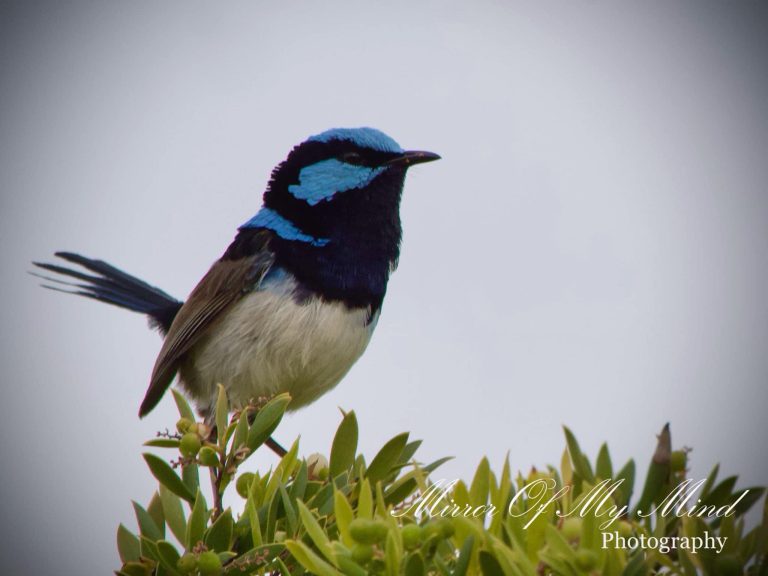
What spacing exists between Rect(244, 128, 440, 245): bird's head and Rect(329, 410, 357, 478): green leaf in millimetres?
1542

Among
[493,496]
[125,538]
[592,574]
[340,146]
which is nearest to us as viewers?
[592,574]

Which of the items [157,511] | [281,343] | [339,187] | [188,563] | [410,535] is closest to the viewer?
[410,535]

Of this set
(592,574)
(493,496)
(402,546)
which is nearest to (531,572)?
(592,574)

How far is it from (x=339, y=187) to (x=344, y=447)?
1.78 meters

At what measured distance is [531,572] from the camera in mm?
1376

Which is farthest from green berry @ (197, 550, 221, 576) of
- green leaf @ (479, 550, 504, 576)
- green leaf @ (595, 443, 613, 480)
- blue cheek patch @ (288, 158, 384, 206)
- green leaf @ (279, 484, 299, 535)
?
blue cheek patch @ (288, 158, 384, 206)

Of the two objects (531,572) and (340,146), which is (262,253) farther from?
(531,572)

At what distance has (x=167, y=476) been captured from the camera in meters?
1.90

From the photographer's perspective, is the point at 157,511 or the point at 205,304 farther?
the point at 205,304

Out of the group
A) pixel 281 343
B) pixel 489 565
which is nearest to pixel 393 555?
pixel 489 565

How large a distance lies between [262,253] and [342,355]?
531mm

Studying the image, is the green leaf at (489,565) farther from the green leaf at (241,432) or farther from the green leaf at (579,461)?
the green leaf at (241,432)

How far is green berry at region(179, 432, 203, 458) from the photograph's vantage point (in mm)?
1874

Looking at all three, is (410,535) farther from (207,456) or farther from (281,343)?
(281,343)
